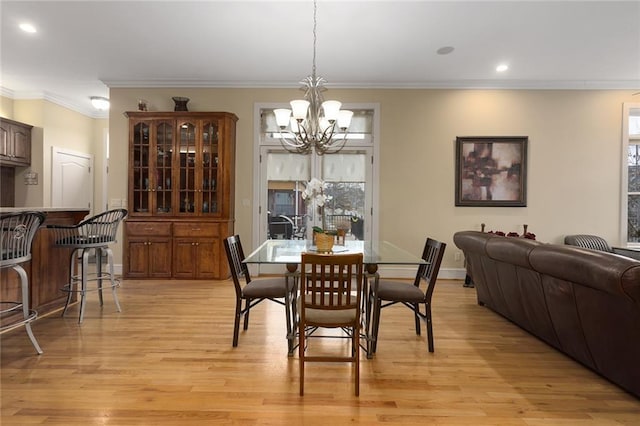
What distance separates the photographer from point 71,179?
6059mm

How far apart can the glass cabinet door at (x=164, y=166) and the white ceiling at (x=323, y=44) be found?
0.79 m

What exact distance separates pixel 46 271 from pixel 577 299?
4349 mm

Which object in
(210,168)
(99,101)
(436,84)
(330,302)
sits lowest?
(330,302)

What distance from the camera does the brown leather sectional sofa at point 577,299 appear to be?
69.4 inches

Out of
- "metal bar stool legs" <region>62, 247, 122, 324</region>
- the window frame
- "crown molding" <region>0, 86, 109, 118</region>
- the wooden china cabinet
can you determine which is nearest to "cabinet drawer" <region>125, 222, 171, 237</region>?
the wooden china cabinet

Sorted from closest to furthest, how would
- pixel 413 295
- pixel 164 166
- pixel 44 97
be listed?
pixel 413 295 → pixel 164 166 → pixel 44 97

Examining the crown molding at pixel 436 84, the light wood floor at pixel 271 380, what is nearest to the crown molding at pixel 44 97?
the crown molding at pixel 436 84

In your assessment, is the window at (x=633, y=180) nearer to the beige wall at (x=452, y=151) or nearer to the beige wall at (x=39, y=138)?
the beige wall at (x=452, y=151)

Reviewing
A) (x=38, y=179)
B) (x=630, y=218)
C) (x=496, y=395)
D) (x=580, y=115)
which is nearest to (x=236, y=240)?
(x=496, y=395)

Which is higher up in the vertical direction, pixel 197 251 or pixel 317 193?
pixel 317 193

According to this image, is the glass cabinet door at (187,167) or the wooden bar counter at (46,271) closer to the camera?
the wooden bar counter at (46,271)

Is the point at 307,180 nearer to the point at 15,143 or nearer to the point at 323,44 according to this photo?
the point at 323,44

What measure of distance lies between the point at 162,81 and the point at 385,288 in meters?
4.46

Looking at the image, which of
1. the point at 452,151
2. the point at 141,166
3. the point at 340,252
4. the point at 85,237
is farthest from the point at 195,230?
the point at 452,151
